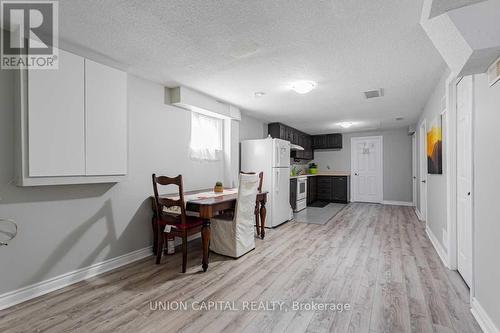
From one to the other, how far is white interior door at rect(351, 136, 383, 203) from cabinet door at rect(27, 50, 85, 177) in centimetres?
725

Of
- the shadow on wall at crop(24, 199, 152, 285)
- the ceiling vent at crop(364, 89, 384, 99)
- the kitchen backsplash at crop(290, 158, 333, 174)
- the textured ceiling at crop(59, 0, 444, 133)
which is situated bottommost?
the shadow on wall at crop(24, 199, 152, 285)

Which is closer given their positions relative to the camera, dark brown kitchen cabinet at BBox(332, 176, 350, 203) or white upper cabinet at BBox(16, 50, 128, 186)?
white upper cabinet at BBox(16, 50, 128, 186)

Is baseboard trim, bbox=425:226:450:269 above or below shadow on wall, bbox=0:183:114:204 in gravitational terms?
below

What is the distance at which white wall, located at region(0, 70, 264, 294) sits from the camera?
6.33ft

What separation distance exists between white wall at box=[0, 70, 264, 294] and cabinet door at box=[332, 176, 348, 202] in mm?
4861

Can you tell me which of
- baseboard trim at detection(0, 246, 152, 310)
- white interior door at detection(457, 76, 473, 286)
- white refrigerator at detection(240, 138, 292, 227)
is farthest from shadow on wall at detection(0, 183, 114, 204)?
white interior door at detection(457, 76, 473, 286)

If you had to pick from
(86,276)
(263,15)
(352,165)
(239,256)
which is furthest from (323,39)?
(352,165)

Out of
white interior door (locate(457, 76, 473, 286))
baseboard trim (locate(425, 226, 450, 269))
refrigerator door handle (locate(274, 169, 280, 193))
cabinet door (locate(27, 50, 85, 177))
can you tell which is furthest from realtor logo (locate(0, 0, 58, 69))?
baseboard trim (locate(425, 226, 450, 269))

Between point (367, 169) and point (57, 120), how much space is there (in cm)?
754

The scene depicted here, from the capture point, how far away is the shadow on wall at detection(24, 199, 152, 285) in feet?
7.02

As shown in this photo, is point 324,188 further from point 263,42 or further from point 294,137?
point 263,42

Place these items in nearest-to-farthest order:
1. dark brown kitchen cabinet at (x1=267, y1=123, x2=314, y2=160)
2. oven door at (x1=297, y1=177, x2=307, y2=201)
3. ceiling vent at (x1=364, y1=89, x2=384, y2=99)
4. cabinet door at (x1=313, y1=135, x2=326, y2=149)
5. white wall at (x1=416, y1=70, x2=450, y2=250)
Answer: white wall at (x1=416, y1=70, x2=450, y2=250)
ceiling vent at (x1=364, y1=89, x2=384, y2=99)
oven door at (x1=297, y1=177, x2=307, y2=201)
dark brown kitchen cabinet at (x1=267, y1=123, x2=314, y2=160)
cabinet door at (x1=313, y1=135, x2=326, y2=149)

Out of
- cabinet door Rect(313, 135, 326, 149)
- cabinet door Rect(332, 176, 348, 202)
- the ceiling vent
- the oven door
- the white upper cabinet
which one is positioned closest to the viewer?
the white upper cabinet

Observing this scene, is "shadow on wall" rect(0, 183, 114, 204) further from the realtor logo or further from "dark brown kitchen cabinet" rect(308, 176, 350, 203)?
"dark brown kitchen cabinet" rect(308, 176, 350, 203)
